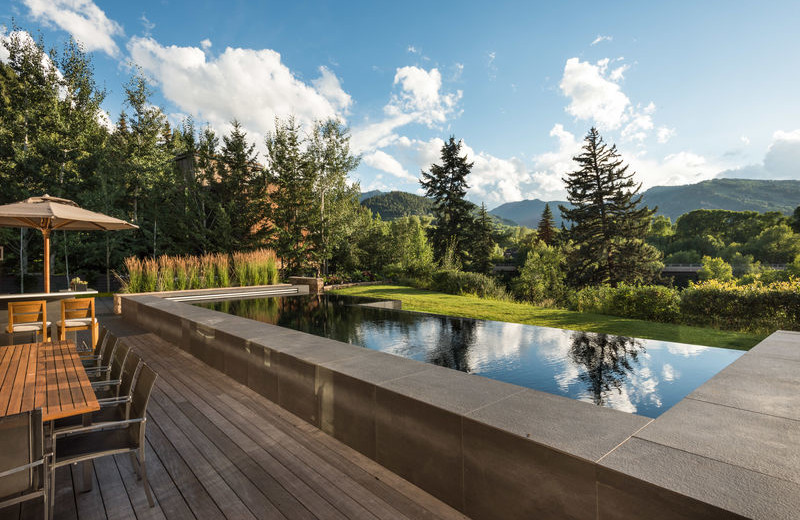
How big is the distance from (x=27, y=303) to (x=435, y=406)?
6.33 meters

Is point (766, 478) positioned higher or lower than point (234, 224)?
lower

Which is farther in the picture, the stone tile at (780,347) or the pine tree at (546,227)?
the pine tree at (546,227)

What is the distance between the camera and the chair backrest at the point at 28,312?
200 inches

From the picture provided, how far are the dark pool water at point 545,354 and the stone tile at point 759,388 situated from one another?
53cm

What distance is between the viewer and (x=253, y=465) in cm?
249

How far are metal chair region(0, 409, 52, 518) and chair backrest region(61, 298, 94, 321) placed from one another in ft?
15.6

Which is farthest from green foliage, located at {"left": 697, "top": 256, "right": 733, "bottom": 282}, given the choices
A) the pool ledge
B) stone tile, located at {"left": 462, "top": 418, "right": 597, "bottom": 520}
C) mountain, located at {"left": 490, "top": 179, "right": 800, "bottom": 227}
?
mountain, located at {"left": 490, "top": 179, "right": 800, "bottom": 227}

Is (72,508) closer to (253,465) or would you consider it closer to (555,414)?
(253,465)

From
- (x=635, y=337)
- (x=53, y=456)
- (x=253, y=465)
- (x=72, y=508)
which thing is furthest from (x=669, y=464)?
(x=635, y=337)

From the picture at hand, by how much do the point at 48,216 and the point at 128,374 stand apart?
4145 millimetres

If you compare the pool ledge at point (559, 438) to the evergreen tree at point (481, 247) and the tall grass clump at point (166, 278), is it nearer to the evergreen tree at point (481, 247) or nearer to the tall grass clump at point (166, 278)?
the tall grass clump at point (166, 278)

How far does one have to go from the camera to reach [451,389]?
2.30 meters

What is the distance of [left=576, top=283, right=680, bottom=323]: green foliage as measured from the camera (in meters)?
7.69

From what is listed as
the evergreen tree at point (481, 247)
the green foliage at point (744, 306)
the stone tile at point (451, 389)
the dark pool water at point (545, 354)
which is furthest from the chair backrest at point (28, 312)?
the evergreen tree at point (481, 247)
